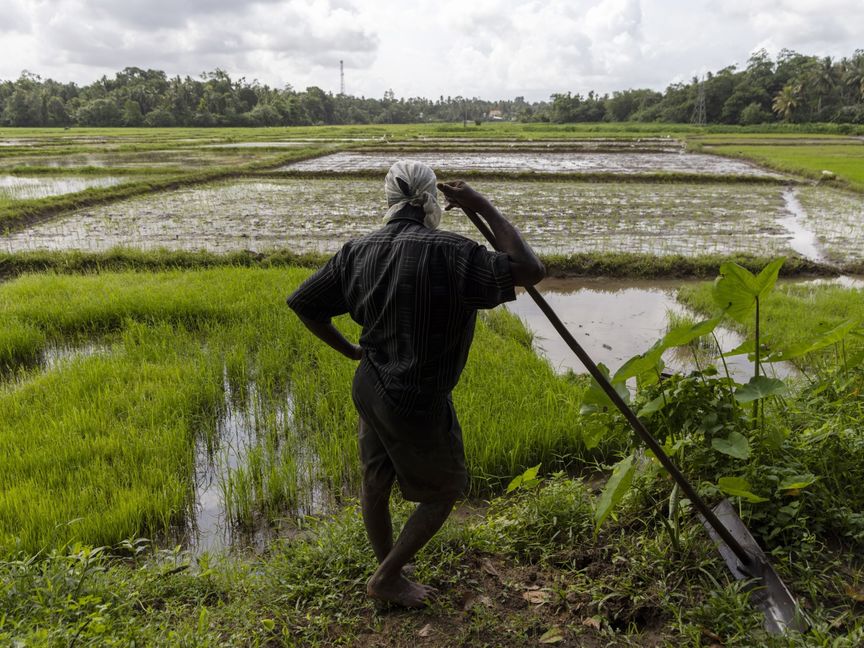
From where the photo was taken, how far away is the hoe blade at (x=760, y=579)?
1.74 m

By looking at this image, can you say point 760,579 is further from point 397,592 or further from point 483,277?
point 483,277

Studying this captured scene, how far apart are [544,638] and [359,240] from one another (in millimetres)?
1466

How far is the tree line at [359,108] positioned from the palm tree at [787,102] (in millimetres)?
74

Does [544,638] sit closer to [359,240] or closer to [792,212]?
[359,240]

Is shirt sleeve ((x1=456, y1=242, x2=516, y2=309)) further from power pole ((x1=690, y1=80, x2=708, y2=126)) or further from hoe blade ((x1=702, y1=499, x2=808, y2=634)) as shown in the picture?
power pole ((x1=690, y1=80, x2=708, y2=126))

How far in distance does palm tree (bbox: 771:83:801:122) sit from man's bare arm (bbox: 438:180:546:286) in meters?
49.2

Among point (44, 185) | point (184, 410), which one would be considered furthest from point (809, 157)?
point (44, 185)

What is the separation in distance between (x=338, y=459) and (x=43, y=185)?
14861 mm

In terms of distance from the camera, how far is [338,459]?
329 cm

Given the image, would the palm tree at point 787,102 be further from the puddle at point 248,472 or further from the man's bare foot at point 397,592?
the man's bare foot at point 397,592

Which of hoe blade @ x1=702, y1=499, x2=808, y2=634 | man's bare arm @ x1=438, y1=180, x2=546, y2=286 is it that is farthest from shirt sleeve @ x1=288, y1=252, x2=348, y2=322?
hoe blade @ x1=702, y1=499, x2=808, y2=634

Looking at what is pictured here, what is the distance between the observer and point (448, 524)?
8.34ft

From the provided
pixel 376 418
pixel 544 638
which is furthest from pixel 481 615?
pixel 376 418

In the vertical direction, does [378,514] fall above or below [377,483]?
below
